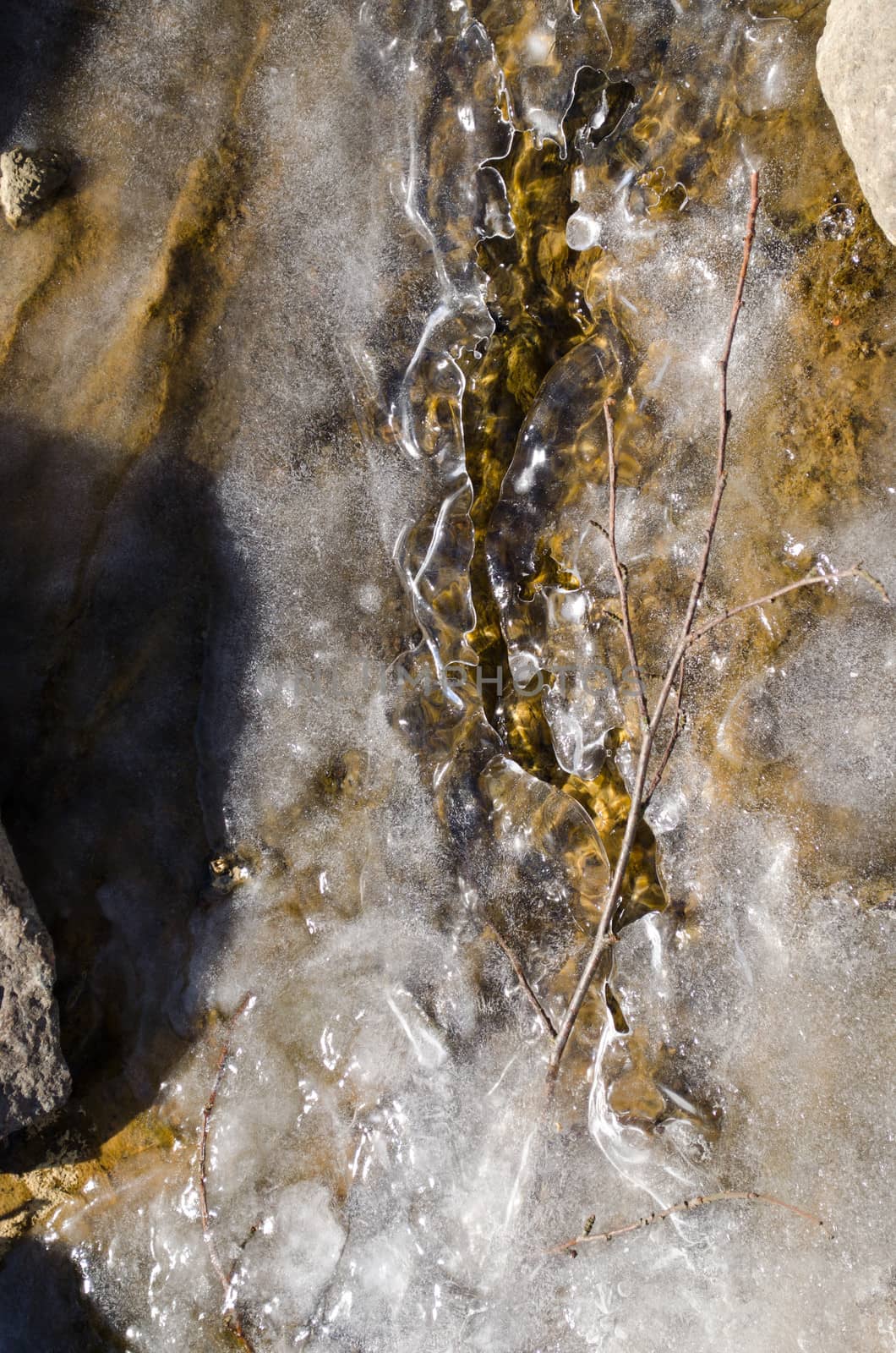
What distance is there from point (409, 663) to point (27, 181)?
1864 mm

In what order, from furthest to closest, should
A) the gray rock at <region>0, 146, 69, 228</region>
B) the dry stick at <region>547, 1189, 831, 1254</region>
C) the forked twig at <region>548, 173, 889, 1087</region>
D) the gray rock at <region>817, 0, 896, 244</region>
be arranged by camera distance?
the gray rock at <region>0, 146, 69, 228</region>
the dry stick at <region>547, 1189, 831, 1254</region>
the gray rock at <region>817, 0, 896, 244</region>
the forked twig at <region>548, 173, 889, 1087</region>

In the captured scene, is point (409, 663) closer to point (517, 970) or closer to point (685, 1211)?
point (517, 970)

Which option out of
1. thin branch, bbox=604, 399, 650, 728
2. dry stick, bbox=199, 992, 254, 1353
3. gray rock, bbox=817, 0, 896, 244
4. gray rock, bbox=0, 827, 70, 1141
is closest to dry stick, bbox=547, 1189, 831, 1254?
dry stick, bbox=199, 992, 254, 1353

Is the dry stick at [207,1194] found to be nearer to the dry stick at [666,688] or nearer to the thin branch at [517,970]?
the thin branch at [517,970]

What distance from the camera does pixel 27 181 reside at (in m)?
2.75

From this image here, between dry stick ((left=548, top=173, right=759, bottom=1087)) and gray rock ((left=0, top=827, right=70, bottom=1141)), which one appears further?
gray rock ((left=0, top=827, right=70, bottom=1141))

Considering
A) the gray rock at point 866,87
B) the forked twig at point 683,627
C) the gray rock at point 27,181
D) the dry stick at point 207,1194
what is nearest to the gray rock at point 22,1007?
the dry stick at point 207,1194

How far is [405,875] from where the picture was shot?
2.97 meters

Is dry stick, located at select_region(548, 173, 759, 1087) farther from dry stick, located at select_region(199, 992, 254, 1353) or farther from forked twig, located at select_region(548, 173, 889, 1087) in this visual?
dry stick, located at select_region(199, 992, 254, 1353)

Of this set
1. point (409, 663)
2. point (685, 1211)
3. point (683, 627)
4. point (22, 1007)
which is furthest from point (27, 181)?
point (685, 1211)

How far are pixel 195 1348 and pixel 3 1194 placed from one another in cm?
78

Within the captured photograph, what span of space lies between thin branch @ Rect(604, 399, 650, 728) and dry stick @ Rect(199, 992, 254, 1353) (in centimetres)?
158

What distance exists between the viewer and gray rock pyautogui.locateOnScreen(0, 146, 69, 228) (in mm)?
2754

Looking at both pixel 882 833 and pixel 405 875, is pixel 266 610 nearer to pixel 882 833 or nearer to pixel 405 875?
pixel 405 875
